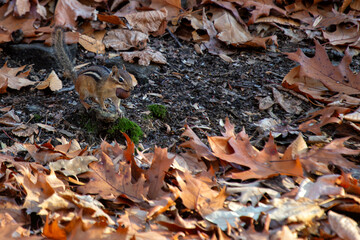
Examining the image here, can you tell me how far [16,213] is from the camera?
94.3 inches

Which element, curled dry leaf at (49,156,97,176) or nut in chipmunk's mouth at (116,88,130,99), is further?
nut in chipmunk's mouth at (116,88,130,99)

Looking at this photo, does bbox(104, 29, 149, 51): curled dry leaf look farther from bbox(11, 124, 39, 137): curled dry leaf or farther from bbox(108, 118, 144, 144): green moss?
bbox(11, 124, 39, 137): curled dry leaf

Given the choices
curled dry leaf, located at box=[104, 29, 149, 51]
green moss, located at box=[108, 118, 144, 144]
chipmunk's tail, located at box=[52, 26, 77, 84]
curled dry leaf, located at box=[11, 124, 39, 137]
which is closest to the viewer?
curled dry leaf, located at box=[11, 124, 39, 137]

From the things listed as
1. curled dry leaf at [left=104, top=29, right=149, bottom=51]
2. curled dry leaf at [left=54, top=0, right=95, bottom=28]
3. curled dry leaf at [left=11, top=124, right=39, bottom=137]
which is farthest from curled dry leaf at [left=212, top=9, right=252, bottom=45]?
curled dry leaf at [left=11, top=124, right=39, bottom=137]

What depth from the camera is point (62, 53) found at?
14.9ft

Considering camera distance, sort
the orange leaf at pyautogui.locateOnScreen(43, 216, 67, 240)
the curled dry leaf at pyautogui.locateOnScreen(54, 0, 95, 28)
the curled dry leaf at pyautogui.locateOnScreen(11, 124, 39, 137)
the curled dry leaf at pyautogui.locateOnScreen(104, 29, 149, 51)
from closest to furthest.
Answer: the orange leaf at pyautogui.locateOnScreen(43, 216, 67, 240), the curled dry leaf at pyautogui.locateOnScreen(11, 124, 39, 137), the curled dry leaf at pyautogui.locateOnScreen(104, 29, 149, 51), the curled dry leaf at pyautogui.locateOnScreen(54, 0, 95, 28)

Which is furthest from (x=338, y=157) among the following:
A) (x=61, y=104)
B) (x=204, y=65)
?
(x=61, y=104)

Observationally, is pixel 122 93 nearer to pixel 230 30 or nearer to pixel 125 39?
pixel 125 39

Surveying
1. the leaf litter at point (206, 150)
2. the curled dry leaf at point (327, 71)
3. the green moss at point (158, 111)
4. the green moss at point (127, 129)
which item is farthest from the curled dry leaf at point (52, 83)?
the curled dry leaf at point (327, 71)

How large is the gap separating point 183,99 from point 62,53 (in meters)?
1.47

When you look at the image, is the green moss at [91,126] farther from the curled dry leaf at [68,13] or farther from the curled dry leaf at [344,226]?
the curled dry leaf at [344,226]

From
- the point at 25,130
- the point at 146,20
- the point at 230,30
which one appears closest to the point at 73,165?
the point at 25,130

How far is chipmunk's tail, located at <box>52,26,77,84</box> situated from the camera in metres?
4.54

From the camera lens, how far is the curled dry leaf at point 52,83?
173 inches
